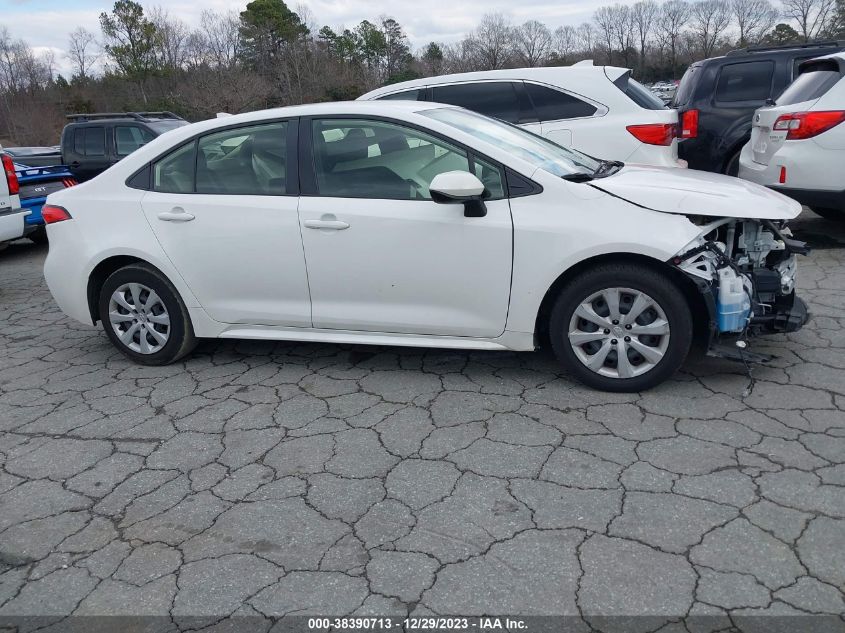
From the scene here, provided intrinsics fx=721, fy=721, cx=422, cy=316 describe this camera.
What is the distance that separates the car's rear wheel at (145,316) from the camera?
15.2ft

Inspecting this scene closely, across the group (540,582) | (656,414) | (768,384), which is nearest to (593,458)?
(656,414)

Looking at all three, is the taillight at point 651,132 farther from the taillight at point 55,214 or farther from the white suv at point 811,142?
the taillight at point 55,214

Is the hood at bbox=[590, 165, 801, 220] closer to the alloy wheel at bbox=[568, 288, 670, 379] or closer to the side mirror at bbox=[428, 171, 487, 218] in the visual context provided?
the alloy wheel at bbox=[568, 288, 670, 379]

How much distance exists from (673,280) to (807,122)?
3327mm

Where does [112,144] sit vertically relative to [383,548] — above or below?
above

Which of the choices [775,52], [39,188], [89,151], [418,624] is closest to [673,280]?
[418,624]

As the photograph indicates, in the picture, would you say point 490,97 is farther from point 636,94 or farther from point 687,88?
point 687,88

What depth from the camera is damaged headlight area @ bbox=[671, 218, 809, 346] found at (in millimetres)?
3664

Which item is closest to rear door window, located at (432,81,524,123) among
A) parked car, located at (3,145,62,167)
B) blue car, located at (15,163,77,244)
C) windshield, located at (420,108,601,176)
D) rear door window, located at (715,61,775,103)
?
windshield, located at (420,108,601,176)

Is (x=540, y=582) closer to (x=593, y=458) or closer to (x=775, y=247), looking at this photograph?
(x=593, y=458)

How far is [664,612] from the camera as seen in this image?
93.0 inches

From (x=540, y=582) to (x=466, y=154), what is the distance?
2.35 m

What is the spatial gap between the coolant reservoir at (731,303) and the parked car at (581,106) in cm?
318

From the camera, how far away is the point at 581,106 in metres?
6.83
